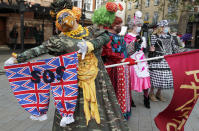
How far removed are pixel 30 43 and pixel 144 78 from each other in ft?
48.8

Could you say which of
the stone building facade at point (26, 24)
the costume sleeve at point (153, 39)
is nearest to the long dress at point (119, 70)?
the costume sleeve at point (153, 39)

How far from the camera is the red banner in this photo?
96.8 inches

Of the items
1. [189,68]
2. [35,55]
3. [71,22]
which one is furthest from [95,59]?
[189,68]

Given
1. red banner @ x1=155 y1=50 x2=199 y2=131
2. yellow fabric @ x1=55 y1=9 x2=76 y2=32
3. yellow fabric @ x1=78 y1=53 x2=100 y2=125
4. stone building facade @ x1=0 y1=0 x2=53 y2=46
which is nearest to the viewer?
yellow fabric @ x1=55 y1=9 x2=76 y2=32

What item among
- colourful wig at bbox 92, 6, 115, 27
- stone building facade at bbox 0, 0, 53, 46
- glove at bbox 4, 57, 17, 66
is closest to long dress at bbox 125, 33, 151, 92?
colourful wig at bbox 92, 6, 115, 27

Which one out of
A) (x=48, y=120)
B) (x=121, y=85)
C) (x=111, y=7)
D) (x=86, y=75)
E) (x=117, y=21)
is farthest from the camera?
(x=48, y=120)

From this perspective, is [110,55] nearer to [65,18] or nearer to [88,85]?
[88,85]

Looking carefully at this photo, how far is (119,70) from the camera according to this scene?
129 inches

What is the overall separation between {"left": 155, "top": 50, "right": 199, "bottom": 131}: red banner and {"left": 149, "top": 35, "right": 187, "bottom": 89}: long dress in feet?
6.76

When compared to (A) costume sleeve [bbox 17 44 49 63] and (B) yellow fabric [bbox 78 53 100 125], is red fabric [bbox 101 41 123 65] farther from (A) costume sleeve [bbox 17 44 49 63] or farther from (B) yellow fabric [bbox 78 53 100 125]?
(A) costume sleeve [bbox 17 44 49 63]

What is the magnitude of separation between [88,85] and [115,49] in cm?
100

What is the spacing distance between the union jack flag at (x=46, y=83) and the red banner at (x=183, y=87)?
1.23 m

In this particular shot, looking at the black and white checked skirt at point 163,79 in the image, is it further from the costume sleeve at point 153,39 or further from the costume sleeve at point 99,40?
the costume sleeve at point 99,40

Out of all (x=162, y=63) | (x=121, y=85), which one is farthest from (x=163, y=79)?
(x=121, y=85)
